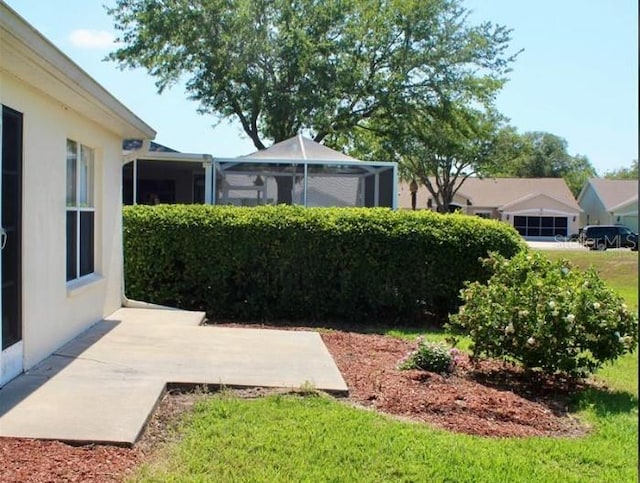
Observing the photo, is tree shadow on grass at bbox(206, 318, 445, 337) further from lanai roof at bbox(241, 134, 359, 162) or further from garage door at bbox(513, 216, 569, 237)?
garage door at bbox(513, 216, 569, 237)

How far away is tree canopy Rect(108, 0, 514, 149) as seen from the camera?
24.9 meters

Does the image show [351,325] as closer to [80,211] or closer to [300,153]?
[80,211]

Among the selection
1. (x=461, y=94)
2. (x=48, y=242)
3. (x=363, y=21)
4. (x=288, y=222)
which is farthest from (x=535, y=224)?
(x=48, y=242)

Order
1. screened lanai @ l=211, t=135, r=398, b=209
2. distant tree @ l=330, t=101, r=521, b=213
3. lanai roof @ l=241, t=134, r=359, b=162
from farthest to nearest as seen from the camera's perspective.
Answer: distant tree @ l=330, t=101, r=521, b=213 < lanai roof @ l=241, t=134, r=359, b=162 < screened lanai @ l=211, t=135, r=398, b=209

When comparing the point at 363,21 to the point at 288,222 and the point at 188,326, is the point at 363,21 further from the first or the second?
the point at 188,326

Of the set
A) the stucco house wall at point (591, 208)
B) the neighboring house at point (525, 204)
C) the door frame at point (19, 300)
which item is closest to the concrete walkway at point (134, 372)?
the door frame at point (19, 300)

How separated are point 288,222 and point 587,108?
7.84 m

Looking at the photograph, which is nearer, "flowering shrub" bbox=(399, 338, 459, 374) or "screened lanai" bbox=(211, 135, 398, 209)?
"flowering shrub" bbox=(399, 338, 459, 374)

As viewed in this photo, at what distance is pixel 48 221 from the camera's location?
5.85 meters

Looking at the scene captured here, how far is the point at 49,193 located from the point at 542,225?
4871 cm

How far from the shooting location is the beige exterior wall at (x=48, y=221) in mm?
5266

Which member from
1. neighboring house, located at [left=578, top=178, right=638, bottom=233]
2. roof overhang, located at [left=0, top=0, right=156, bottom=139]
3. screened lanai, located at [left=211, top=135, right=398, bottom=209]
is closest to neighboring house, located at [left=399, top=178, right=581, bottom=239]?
neighboring house, located at [left=578, top=178, right=638, bottom=233]

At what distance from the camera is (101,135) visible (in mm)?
7836

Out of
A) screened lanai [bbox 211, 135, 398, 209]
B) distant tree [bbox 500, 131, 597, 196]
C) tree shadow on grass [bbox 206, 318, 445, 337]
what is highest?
distant tree [bbox 500, 131, 597, 196]
